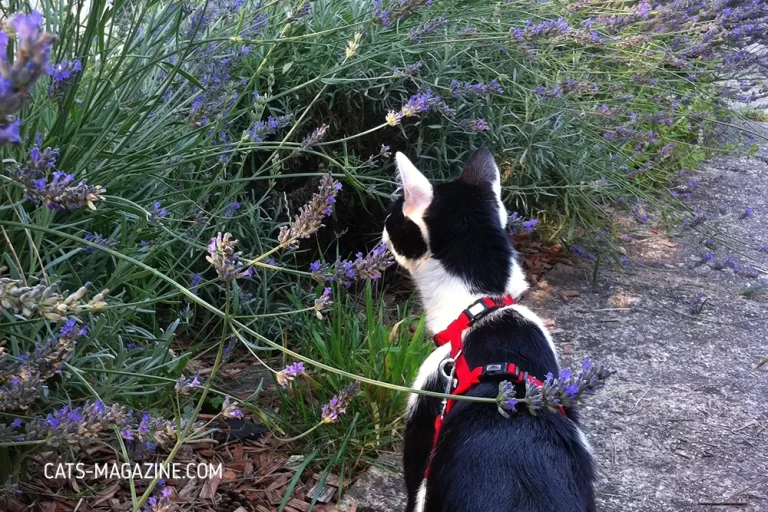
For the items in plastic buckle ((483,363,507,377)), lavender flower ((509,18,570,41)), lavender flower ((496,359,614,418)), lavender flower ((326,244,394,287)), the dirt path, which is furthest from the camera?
the dirt path

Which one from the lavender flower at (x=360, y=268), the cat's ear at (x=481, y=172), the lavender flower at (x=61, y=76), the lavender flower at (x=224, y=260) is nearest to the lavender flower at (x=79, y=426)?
the lavender flower at (x=224, y=260)

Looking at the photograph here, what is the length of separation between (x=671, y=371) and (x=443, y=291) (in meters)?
1.52

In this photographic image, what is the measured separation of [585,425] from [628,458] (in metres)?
0.22

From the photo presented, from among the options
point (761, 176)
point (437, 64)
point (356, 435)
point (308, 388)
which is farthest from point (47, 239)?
point (761, 176)

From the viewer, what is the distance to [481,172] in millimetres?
2406

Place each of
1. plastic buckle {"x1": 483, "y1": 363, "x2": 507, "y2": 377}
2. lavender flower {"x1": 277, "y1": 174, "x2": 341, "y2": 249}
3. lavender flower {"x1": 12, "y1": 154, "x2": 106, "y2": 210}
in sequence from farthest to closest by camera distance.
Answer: plastic buckle {"x1": 483, "y1": 363, "x2": 507, "y2": 377} < lavender flower {"x1": 277, "y1": 174, "x2": 341, "y2": 249} < lavender flower {"x1": 12, "y1": 154, "x2": 106, "y2": 210}

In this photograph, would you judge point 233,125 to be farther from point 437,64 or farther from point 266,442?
point 266,442

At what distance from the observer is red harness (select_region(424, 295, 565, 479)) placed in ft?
5.89

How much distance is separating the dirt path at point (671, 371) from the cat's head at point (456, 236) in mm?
740

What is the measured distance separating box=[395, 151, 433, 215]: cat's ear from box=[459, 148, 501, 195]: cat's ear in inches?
8.2

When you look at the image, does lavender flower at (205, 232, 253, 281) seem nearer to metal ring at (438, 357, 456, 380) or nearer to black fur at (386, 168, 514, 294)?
metal ring at (438, 357, 456, 380)

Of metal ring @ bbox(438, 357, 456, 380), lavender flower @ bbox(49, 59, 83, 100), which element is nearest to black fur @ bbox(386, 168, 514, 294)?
metal ring @ bbox(438, 357, 456, 380)

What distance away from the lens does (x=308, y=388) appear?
7.84ft

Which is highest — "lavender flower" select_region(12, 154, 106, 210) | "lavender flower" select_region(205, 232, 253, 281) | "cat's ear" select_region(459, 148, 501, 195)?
"lavender flower" select_region(12, 154, 106, 210)
